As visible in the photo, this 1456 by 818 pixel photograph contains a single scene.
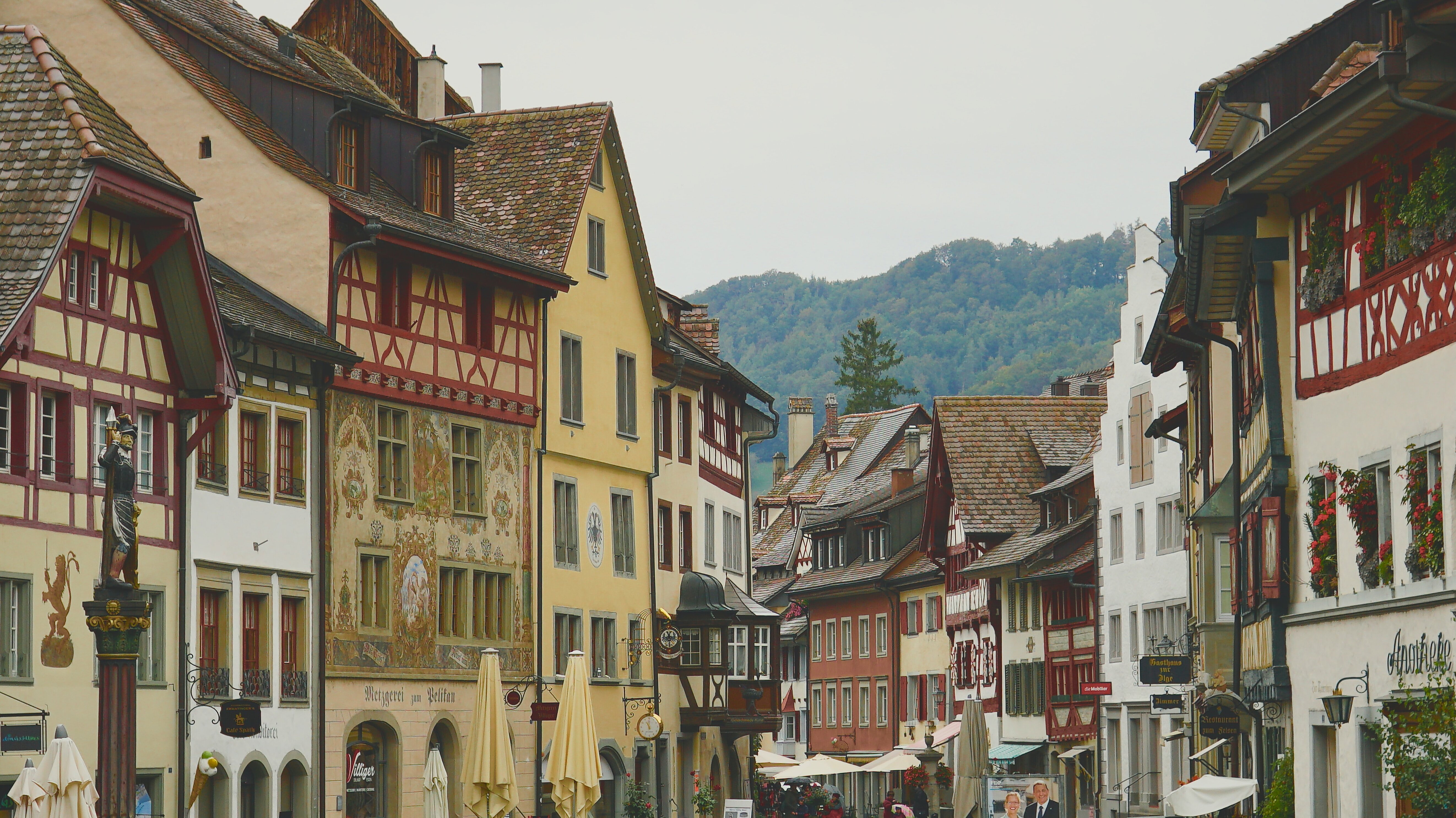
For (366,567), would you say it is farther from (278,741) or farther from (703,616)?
(703,616)

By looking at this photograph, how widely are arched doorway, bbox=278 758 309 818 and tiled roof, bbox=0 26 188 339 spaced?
9.80 metres

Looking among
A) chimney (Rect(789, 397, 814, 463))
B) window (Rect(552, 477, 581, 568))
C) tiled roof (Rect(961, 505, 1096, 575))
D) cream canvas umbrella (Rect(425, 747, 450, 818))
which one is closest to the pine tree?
chimney (Rect(789, 397, 814, 463))

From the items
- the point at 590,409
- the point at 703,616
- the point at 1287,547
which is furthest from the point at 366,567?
the point at 1287,547

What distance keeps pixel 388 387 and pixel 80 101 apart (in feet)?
33.3

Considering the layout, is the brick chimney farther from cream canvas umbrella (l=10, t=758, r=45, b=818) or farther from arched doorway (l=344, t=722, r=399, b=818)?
cream canvas umbrella (l=10, t=758, r=45, b=818)

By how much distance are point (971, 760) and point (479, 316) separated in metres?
18.7

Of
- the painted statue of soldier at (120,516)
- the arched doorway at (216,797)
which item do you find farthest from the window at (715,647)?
the painted statue of soldier at (120,516)

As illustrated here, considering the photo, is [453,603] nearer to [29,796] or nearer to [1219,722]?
[1219,722]

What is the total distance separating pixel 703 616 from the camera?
1927 inches

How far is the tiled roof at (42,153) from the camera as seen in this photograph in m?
26.4

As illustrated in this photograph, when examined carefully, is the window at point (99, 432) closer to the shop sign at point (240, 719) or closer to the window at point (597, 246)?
the shop sign at point (240, 719)

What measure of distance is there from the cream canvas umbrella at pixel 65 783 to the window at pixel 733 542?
1357 inches

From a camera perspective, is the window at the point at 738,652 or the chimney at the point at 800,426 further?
the chimney at the point at 800,426

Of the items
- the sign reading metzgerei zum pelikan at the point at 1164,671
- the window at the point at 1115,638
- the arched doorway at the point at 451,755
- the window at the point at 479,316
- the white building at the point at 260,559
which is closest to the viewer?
the white building at the point at 260,559
